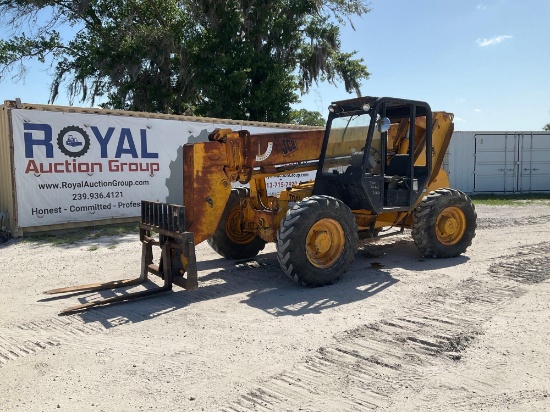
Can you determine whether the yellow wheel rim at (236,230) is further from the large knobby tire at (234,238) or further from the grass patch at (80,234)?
the grass patch at (80,234)

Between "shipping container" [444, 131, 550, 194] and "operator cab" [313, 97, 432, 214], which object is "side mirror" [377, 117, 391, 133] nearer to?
"operator cab" [313, 97, 432, 214]

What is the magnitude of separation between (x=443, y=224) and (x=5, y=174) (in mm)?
9388

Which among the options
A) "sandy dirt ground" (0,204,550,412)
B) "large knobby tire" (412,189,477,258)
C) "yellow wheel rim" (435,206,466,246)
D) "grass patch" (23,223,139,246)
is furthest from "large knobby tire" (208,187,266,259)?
"grass patch" (23,223,139,246)

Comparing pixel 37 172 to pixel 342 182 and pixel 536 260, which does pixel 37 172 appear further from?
pixel 536 260

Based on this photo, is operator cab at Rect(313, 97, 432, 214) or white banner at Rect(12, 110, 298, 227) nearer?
operator cab at Rect(313, 97, 432, 214)

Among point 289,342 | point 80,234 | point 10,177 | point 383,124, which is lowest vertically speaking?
point 289,342

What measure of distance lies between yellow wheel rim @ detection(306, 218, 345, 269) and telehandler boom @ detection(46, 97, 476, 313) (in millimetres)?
14

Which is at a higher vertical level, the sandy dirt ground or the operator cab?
the operator cab

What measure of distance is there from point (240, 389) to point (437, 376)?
1.55m

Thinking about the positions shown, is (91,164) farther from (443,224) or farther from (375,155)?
(443,224)

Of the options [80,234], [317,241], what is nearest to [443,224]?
[317,241]

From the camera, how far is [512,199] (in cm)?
1861

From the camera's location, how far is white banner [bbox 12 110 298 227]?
10906mm

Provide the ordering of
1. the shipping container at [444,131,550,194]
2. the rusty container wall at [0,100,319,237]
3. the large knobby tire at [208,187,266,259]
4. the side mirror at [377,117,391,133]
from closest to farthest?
the side mirror at [377,117,391,133] → the large knobby tire at [208,187,266,259] → the rusty container wall at [0,100,319,237] → the shipping container at [444,131,550,194]
